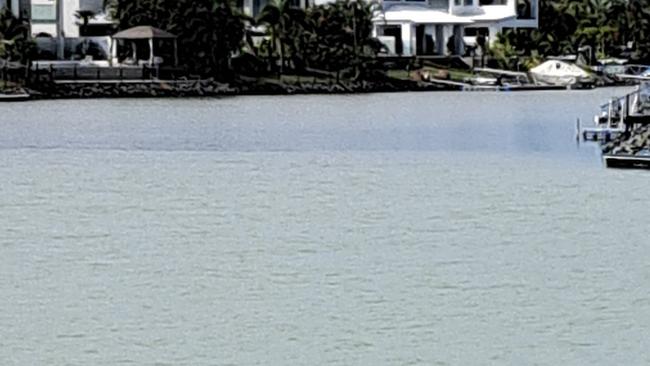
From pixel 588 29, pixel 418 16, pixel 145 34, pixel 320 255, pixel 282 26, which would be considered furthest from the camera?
pixel 588 29

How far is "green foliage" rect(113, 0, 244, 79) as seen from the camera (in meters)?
89.8

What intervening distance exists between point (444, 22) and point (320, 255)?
77.9 meters

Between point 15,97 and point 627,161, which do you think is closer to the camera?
point 627,161

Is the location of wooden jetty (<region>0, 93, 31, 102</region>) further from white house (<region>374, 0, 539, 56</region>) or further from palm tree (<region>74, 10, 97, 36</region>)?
white house (<region>374, 0, 539, 56</region>)

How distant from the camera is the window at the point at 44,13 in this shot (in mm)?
95188

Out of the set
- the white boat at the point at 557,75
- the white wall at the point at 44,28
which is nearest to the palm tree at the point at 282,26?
the white wall at the point at 44,28

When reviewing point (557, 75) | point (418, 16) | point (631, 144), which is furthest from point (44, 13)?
point (631, 144)

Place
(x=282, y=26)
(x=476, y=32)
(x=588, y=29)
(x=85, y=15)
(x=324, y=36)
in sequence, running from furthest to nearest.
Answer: (x=588, y=29), (x=476, y=32), (x=324, y=36), (x=85, y=15), (x=282, y=26)

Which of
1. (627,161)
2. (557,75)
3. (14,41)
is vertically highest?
(14,41)

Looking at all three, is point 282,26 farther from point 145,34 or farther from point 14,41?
point 14,41

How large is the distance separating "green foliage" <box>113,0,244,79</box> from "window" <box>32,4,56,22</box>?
536 cm

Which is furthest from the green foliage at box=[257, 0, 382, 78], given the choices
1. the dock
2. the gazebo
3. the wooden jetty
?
the dock

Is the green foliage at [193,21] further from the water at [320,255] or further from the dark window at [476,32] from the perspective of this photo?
the water at [320,255]

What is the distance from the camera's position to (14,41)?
87188 mm
